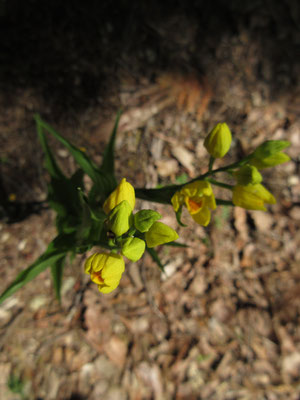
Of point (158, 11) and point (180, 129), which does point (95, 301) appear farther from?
point (158, 11)

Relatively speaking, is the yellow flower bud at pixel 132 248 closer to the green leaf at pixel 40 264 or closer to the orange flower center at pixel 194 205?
the orange flower center at pixel 194 205

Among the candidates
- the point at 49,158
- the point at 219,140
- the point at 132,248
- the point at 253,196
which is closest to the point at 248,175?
the point at 253,196

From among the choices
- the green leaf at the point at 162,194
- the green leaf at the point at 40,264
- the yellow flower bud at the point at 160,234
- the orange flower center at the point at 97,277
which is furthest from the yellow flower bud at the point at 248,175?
the green leaf at the point at 40,264

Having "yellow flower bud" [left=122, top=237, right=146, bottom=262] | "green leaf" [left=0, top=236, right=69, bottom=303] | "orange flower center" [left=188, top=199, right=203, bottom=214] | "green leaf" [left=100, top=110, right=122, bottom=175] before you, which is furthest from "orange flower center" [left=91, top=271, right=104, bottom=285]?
"green leaf" [left=100, top=110, right=122, bottom=175]

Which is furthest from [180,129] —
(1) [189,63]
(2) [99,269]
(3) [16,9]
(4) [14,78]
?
(2) [99,269]

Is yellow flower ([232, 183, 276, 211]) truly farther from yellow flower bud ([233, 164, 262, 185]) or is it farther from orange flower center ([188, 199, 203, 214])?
orange flower center ([188, 199, 203, 214])
